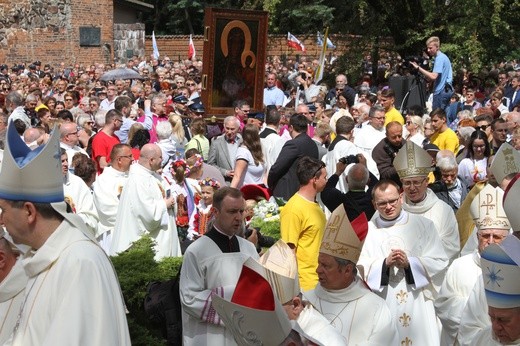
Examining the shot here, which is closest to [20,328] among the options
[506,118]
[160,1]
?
[506,118]

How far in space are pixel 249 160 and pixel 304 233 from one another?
3121 mm

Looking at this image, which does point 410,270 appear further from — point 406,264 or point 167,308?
point 167,308

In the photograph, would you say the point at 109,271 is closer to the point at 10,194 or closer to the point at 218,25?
the point at 10,194

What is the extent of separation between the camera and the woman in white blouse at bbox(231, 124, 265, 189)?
11469mm

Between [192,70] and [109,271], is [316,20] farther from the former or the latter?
[109,271]

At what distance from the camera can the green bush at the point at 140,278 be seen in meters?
7.79

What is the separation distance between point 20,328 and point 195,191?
19.8ft

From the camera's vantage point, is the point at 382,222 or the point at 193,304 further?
the point at 382,222

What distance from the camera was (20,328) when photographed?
437cm

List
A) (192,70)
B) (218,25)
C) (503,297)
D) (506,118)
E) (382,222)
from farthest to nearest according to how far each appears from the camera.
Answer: (192,70) < (218,25) < (506,118) < (382,222) < (503,297)

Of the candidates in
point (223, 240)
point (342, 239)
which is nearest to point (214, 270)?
point (223, 240)

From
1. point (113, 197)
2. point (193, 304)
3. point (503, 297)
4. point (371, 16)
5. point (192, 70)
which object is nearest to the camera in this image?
point (503, 297)

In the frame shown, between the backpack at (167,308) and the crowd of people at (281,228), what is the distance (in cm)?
34

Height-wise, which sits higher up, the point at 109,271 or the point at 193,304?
the point at 109,271
